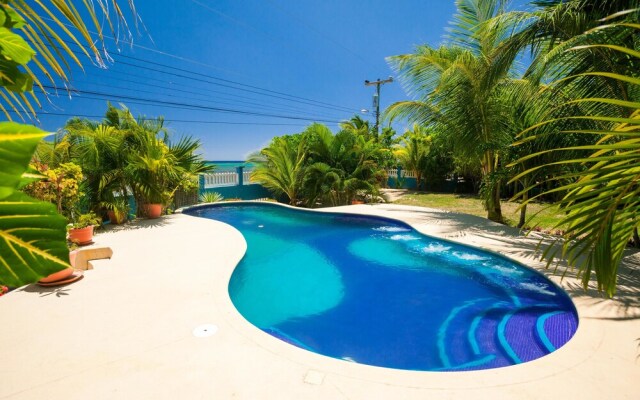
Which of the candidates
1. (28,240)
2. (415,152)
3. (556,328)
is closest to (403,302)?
(556,328)

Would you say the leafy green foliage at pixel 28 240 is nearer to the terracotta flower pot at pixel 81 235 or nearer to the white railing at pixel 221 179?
the terracotta flower pot at pixel 81 235

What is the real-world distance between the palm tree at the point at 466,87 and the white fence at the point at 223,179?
29.8 feet

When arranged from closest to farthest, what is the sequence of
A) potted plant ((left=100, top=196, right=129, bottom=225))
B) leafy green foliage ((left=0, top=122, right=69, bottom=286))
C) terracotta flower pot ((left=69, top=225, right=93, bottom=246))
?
leafy green foliage ((left=0, top=122, right=69, bottom=286)) → terracotta flower pot ((left=69, top=225, right=93, bottom=246)) → potted plant ((left=100, top=196, right=129, bottom=225))

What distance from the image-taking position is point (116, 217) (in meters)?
8.12

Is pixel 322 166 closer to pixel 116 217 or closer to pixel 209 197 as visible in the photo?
pixel 209 197

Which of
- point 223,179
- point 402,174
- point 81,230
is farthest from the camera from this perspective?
point 402,174

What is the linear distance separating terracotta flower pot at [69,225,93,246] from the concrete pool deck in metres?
2.06

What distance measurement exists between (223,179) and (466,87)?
432 inches

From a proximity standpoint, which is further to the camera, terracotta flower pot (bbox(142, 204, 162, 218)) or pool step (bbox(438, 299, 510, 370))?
terracotta flower pot (bbox(142, 204, 162, 218))

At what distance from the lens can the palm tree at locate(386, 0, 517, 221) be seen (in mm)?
7770

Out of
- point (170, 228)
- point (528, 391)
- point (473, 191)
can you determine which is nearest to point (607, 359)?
point (528, 391)

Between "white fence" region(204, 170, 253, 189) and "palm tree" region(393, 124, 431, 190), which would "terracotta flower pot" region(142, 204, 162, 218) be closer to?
"white fence" region(204, 170, 253, 189)

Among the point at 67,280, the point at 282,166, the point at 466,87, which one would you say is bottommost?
the point at 67,280

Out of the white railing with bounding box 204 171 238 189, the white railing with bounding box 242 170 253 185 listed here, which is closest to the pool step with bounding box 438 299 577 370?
the white railing with bounding box 204 171 238 189
